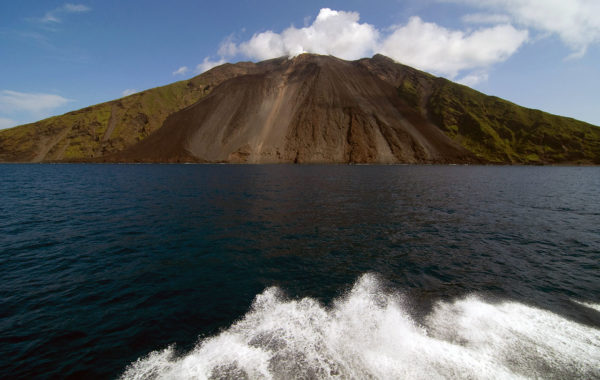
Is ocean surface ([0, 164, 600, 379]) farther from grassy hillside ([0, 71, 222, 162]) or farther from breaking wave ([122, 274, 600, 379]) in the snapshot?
grassy hillside ([0, 71, 222, 162])

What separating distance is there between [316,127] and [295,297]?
460 ft

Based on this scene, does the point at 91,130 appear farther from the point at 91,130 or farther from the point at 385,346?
the point at 385,346

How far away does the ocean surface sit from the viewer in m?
7.72

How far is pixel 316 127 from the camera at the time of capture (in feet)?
478

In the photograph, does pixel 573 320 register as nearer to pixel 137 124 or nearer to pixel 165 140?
pixel 165 140

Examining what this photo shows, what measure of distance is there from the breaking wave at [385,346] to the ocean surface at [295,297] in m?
0.05

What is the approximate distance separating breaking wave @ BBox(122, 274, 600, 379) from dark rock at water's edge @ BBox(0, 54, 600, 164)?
128 m

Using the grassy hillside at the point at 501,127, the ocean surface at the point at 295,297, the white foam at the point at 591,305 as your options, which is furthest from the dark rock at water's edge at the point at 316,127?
the white foam at the point at 591,305

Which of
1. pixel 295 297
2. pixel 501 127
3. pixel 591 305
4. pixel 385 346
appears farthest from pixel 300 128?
pixel 385 346

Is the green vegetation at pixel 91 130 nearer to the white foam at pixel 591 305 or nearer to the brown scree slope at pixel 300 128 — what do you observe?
the brown scree slope at pixel 300 128

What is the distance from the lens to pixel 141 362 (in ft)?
25.5

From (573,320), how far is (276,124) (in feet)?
483

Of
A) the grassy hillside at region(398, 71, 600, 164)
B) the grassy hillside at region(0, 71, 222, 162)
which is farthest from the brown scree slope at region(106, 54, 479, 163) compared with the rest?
the grassy hillside at region(0, 71, 222, 162)

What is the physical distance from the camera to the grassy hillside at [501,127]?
461ft
